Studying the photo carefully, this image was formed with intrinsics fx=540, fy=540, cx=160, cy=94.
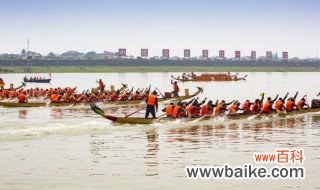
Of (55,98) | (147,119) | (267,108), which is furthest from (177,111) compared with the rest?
(55,98)

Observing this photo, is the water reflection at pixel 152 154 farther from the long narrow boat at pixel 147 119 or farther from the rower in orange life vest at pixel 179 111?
the rower in orange life vest at pixel 179 111

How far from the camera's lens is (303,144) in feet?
79.0

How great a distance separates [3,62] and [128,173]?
180 metres

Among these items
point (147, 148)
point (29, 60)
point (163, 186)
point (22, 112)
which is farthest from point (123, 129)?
point (29, 60)

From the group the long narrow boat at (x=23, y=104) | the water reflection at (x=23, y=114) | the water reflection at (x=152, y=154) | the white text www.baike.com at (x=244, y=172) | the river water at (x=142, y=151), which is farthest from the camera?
the long narrow boat at (x=23, y=104)

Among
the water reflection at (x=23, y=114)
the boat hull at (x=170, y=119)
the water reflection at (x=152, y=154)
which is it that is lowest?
the water reflection at (x=23, y=114)

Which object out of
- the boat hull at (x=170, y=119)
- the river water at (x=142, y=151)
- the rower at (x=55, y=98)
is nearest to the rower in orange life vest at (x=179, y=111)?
the boat hull at (x=170, y=119)

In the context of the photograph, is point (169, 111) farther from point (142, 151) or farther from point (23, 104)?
point (23, 104)

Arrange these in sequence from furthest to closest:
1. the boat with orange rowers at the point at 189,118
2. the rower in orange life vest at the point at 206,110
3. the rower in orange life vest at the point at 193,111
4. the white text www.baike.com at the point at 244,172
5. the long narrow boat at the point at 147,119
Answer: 1. the rower in orange life vest at the point at 206,110
2. the rower in orange life vest at the point at 193,111
3. the boat with orange rowers at the point at 189,118
4. the long narrow boat at the point at 147,119
5. the white text www.baike.com at the point at 244,172

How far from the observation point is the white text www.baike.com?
17047mm

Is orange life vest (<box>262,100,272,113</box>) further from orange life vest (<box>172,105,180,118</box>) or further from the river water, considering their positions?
orange life vest (<box>172,105,180,118</box>)

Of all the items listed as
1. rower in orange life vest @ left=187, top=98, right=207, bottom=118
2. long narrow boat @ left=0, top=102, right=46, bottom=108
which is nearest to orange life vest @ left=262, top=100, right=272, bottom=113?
rower in orange life vest @ left=187, top=98, right=207, bottom=118

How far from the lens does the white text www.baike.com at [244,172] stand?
17.0 meters

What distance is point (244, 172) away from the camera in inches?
705
